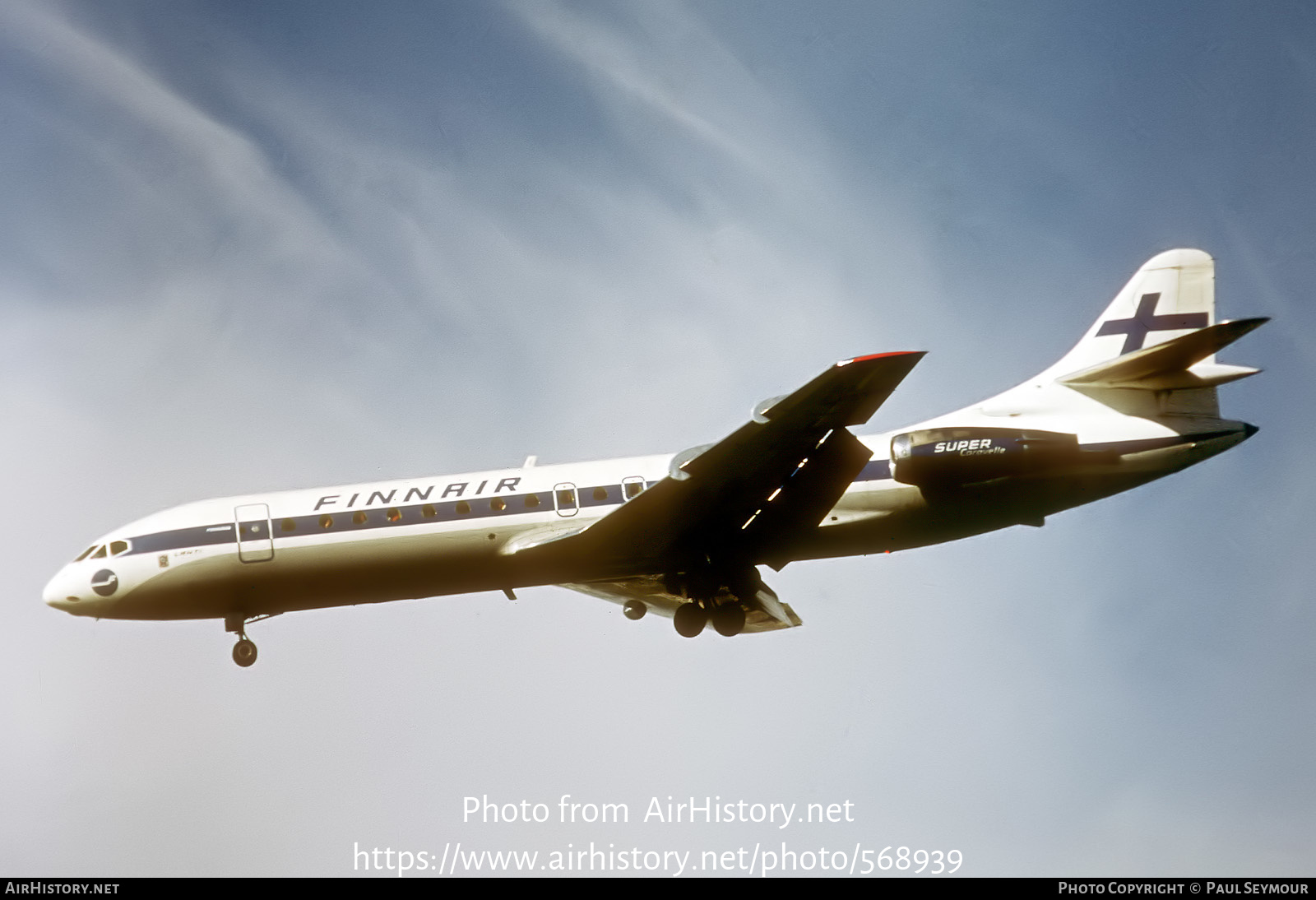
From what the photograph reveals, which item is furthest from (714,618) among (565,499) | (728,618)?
(565,499)

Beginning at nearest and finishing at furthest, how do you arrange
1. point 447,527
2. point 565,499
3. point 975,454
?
1. point 975,454
2. point 447,527
3. point 565,499

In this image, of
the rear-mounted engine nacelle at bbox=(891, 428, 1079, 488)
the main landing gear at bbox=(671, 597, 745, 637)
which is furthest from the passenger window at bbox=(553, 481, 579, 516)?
the rear-mounted engine nacelle at bbox=(891, 428, 1079, 488)

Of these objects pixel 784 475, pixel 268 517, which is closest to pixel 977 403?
pixel 784 475

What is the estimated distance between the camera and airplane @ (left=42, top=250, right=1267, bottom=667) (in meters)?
20.2

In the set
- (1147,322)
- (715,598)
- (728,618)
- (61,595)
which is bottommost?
(728,618)

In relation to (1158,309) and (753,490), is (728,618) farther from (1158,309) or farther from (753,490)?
(1158,309)

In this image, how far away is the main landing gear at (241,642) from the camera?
2239 centimetres

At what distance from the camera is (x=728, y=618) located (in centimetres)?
2275

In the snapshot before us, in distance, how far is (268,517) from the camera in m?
21.9

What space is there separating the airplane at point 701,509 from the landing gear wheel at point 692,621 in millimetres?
49

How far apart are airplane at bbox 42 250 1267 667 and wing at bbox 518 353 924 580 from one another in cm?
4

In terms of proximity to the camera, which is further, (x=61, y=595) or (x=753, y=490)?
(x=61, y=595)

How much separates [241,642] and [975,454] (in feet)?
43.7
